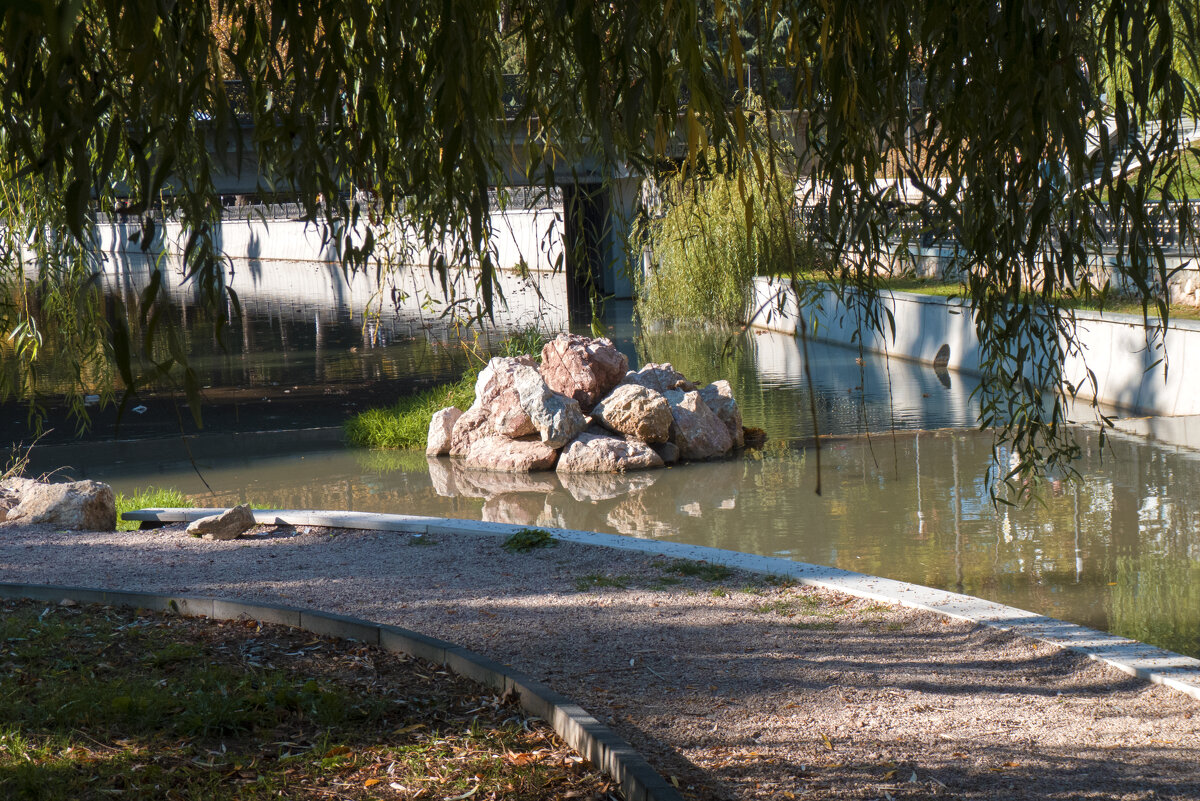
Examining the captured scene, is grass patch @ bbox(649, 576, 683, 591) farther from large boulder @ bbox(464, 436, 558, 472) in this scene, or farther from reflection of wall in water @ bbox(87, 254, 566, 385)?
large boulder @ bbox(464, 436, 558, 472)

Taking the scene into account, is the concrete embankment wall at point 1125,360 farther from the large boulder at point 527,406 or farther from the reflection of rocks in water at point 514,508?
the reflection of rocks in water at point 514,508

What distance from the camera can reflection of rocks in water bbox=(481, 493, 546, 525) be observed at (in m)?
8.43

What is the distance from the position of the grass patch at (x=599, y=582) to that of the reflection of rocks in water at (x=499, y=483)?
133 inches

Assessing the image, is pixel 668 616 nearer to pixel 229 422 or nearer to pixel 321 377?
pixel 229 422

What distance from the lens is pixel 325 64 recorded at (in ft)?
6.82

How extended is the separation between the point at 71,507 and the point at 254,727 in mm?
4934

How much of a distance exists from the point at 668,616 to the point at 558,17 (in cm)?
339

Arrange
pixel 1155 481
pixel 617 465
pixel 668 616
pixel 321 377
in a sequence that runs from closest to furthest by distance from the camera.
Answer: pixel 668 616 < pixel 1155 481 < pixel 617 465 < pixel 321 377

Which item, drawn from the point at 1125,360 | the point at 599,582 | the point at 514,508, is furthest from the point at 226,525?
the point at 1125,360

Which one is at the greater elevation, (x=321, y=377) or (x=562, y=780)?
(x=321, y=377)

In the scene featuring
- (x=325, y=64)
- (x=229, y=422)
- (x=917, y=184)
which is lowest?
(x=229, y=422)

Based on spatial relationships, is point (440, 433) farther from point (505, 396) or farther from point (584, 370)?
point (584, 370)

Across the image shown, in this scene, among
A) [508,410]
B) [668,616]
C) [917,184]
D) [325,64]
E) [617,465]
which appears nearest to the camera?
[325,64]

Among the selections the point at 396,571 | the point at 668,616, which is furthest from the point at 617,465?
the point at 668,616
